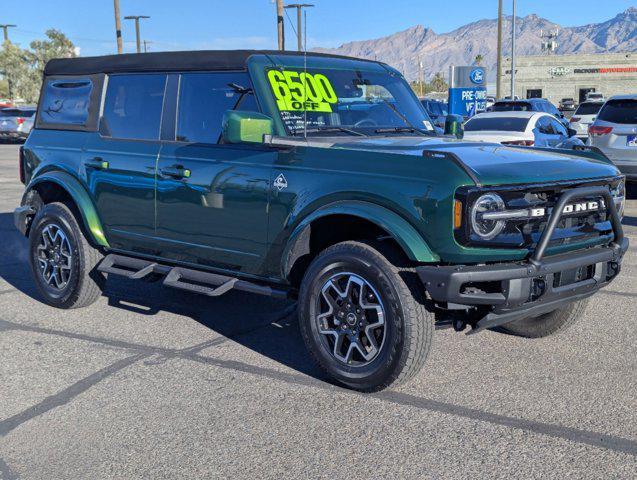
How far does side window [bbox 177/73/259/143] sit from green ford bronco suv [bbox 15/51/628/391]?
0.01 m

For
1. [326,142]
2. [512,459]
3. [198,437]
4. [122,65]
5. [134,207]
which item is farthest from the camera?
[122,65]

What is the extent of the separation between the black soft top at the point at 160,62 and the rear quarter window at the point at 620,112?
8451mm

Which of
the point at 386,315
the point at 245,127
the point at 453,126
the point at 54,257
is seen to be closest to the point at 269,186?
the point at 245,127

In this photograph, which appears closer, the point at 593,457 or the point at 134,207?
the point at 593,457

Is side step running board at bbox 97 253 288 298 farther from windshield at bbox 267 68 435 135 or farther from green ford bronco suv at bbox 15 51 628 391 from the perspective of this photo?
windshield at bbox 267 68 435 135

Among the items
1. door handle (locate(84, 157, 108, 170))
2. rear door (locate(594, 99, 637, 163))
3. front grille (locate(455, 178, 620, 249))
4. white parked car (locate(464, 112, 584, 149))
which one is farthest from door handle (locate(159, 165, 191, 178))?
rear door (locate(594, 99, 637, 163))

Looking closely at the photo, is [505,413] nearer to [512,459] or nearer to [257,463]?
[512,459]

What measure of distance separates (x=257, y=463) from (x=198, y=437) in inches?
17.1

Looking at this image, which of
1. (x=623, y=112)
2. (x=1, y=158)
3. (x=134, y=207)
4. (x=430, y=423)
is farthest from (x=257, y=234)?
(x=1, y=158)

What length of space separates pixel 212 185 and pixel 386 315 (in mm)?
1528

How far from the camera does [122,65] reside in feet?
19.5

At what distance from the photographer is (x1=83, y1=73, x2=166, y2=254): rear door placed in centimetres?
550

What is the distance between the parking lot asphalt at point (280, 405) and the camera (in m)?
3.53

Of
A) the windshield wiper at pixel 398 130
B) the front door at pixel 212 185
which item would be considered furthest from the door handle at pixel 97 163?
the windshield wiper at pixel 398 130
